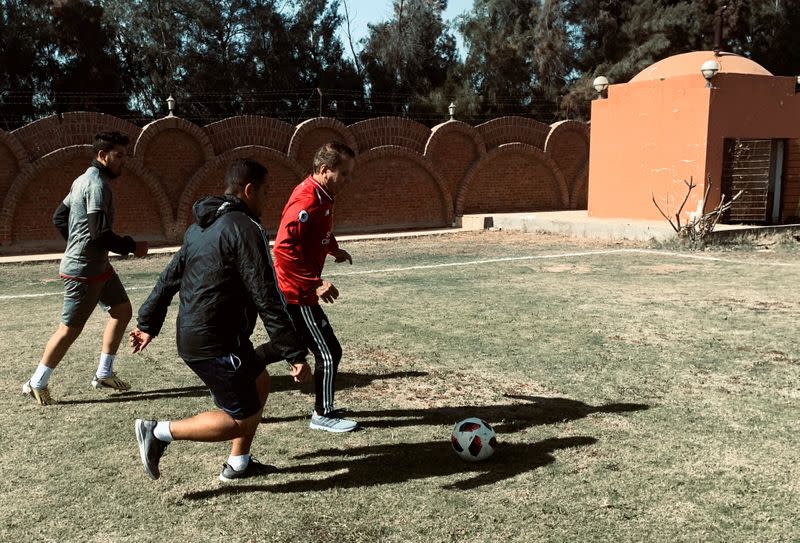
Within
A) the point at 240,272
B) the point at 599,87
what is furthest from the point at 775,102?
the point at 240,272

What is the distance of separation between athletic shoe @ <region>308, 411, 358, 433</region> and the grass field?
2.6 inches

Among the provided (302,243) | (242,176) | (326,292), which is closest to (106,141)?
(302,243)

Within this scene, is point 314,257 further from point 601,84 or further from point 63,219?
point 601,84

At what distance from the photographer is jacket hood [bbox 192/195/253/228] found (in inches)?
139

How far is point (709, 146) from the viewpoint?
1545 cm

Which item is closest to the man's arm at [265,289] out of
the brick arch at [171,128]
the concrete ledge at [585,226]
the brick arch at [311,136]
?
the concrete ledge at [585,226]

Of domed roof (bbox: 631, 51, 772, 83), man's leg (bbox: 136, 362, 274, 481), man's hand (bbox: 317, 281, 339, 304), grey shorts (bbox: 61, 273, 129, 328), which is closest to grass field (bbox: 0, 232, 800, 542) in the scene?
man's leg (bbox: 136, 362, 274, 481)

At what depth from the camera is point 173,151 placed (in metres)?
18.0

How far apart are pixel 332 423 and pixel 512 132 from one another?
1994 centimetres

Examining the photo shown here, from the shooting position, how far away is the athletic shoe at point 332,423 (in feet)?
14.8

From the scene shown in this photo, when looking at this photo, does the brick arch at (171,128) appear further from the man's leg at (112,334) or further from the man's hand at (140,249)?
the man's hand at (140,249)

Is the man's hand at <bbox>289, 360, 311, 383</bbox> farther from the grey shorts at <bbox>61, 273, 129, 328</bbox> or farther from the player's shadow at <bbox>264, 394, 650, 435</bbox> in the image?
the grey shorts at <bbox>61, 273, 129, 328</bbox>

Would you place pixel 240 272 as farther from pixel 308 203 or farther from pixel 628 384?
pixel 628 384

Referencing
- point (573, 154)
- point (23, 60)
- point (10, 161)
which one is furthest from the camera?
point (23, 60)
